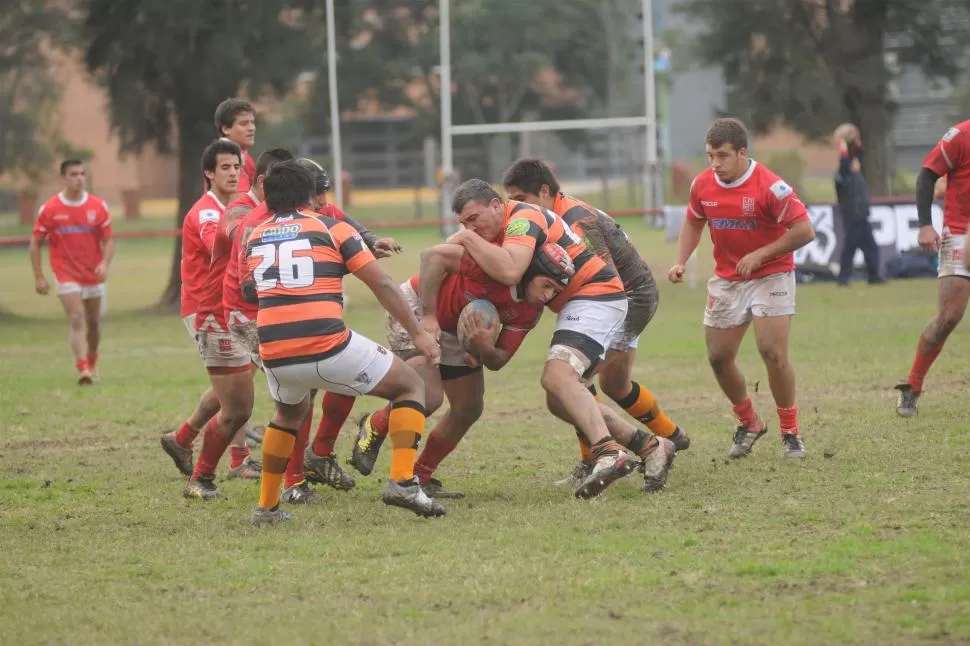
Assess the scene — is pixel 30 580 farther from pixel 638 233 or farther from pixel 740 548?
pixel 638 233

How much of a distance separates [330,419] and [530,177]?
1752 mm

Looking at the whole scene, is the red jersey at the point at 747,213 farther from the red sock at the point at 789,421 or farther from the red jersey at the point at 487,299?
the red jersey at the point at 487,299

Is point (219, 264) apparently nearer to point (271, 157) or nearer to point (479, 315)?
point (271, 157)

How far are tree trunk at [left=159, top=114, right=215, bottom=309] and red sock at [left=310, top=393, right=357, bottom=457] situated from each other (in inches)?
564

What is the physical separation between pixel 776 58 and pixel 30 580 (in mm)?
20351

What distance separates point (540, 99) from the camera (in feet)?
171

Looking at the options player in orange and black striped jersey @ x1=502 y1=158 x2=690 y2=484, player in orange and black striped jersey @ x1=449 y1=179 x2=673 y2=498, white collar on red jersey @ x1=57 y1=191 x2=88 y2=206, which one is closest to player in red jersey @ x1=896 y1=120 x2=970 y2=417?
player in orange and black striped jersey @ x1=502 y1=158 x2=690 y2=484

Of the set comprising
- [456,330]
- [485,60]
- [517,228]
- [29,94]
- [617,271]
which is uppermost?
[485,60]

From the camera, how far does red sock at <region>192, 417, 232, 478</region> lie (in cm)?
809

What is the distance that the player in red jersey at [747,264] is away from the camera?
843cm

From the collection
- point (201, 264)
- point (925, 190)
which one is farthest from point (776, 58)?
point (201, 264)

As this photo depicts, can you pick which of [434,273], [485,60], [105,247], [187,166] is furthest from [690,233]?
[485,60]

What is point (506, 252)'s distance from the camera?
7.14 m

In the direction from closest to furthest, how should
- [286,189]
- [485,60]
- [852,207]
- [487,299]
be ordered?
[286,189], [487,299], [852,207], [485,60]
